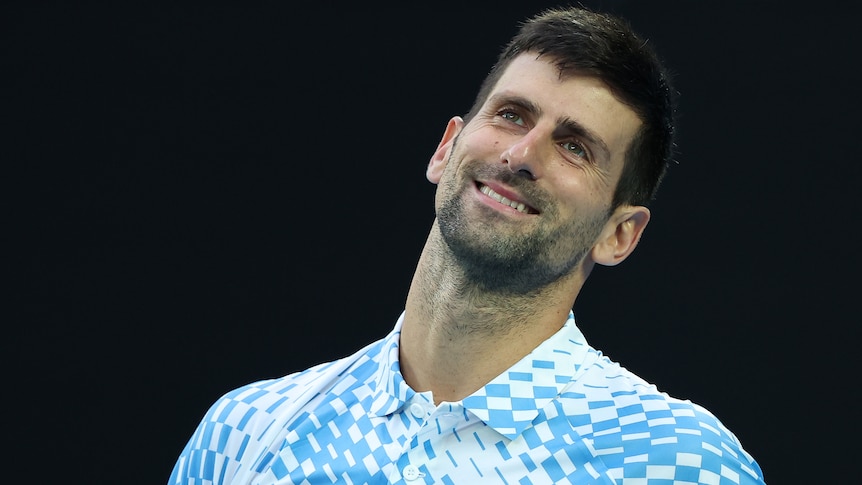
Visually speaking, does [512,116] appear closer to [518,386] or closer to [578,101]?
[578,101]

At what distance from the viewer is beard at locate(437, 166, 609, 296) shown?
218 cm

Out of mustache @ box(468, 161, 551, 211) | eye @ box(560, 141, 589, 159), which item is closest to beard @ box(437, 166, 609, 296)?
mustache @ box(468, 161, 551, 211)

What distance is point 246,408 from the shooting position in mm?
2361

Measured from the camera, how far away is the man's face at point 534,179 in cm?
218

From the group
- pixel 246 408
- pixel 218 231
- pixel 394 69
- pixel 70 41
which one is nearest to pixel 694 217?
pixel 394 69

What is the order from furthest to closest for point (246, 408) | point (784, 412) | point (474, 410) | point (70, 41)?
point (70, 41)
point (784, 412)
point (246, 408)
point (474, 410)

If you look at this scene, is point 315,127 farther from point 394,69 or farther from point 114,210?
point 114,210

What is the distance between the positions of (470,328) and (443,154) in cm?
37

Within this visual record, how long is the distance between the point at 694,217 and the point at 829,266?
0.36m

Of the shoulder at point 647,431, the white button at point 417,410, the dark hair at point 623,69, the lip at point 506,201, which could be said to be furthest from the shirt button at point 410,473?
the dark hair at point 623,69

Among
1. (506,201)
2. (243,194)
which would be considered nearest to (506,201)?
(506,201)

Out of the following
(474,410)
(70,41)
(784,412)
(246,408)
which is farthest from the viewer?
(70,41)

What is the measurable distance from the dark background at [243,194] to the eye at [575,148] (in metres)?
1.21

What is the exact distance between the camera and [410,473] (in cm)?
214
